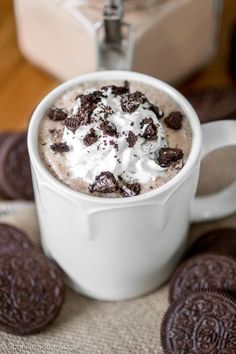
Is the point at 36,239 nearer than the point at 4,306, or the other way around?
the point at 4,306

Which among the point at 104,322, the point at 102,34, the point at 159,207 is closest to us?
the point at 159,207

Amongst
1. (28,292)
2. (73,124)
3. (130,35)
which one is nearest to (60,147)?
(73,124)

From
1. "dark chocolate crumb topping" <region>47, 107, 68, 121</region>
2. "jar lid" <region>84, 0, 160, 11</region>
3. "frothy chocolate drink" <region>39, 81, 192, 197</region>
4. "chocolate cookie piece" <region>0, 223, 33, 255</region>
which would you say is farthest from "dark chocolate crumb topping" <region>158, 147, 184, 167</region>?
"jar lid" <region>84, 0, 160, 11</region>

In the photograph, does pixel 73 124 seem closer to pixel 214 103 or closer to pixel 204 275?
pixel 204 275

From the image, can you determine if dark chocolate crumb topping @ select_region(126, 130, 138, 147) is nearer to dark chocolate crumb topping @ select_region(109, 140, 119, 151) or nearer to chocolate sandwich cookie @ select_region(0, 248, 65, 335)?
dark chocolate crumb topping @ select_region(109, 140, 119, 151)

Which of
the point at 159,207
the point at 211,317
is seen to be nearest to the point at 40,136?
the point at 159,207

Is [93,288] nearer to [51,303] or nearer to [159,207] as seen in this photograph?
[51,303]
